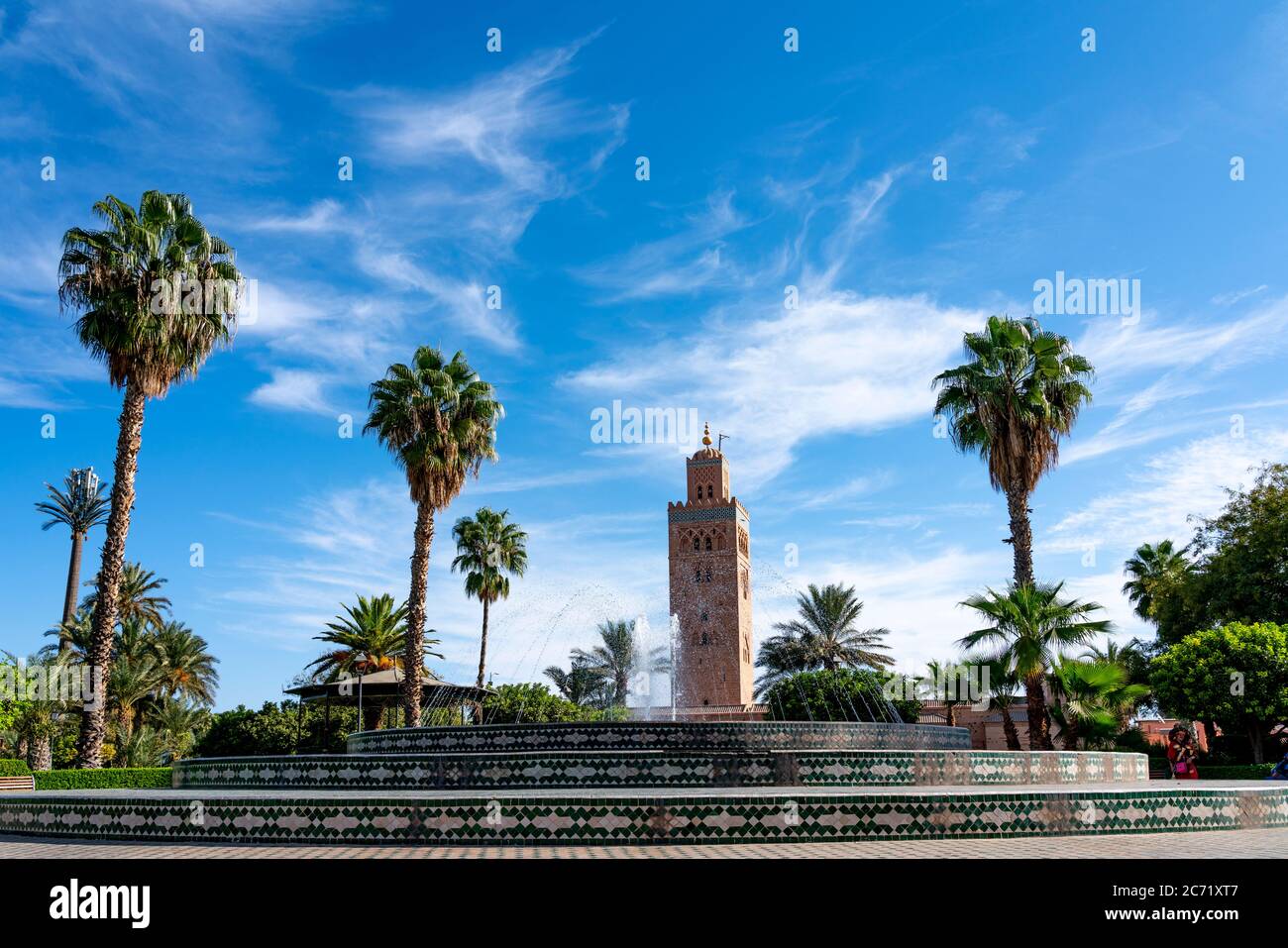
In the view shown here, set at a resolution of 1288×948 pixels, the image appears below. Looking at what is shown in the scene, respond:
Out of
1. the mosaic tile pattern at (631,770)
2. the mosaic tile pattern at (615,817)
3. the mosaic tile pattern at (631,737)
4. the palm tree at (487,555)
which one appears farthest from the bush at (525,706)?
the mosaic tile pattern at (615,817)

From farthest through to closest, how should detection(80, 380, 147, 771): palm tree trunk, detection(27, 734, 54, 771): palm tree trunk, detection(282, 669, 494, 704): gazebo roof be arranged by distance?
detection(27, 734, 54, 771): palm tree trunk → detection(282, 669, 494, 704): gazebo roof → detection(80, 380, 147, 771): palm tree trunk

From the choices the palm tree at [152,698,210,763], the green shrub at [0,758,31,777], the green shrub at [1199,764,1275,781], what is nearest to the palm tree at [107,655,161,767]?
the palm tree at [152,698,210,763]

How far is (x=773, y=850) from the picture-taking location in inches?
291

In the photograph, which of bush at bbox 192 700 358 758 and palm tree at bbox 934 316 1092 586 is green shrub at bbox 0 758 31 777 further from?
palm tree at bbox 934 316 1092 586

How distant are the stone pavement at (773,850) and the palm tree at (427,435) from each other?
17.5 m

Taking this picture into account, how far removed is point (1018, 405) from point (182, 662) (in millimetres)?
38369

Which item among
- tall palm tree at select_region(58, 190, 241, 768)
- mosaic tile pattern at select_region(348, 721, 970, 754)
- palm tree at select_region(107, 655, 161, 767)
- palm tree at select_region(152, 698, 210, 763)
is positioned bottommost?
palm tree at select_region(152, 698, 210, 763)

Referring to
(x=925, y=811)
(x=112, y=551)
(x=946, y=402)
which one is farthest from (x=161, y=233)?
(x=925, y=811)

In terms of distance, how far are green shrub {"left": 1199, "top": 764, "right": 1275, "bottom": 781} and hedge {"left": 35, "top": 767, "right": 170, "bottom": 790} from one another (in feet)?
79.1

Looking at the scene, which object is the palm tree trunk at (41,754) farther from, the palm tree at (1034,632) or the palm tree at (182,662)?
the palm tree at (1034,632)

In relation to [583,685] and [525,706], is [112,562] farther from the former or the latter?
[583,685]

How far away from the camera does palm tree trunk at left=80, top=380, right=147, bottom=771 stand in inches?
822

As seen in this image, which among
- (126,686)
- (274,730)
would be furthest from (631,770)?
(126,686)
